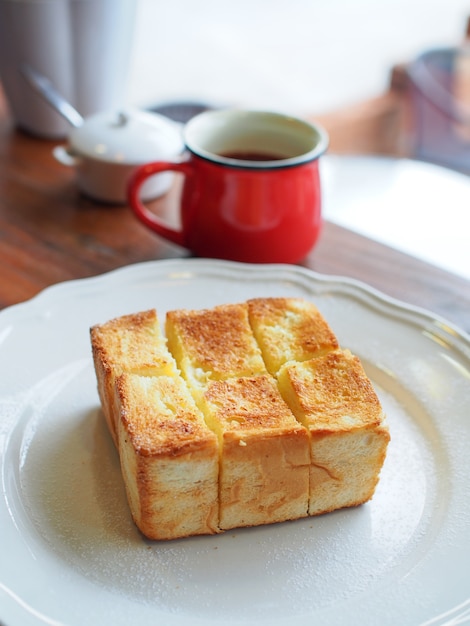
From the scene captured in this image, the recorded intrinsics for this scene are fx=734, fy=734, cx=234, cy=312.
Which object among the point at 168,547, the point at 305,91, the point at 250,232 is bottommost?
the point at 305,91

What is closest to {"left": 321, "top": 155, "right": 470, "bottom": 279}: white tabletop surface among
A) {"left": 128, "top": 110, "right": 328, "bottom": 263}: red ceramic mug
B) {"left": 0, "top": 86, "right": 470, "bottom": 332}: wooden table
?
{"left": 0, "top": 86, "right": 470, "bottom": 332}: wooden table

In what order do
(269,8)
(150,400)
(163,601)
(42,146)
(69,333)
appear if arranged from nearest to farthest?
(163,601) < (150,400) < (69,333) < (42,146) < (269,8)

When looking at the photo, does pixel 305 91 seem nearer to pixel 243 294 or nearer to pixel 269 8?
pixel 269 8

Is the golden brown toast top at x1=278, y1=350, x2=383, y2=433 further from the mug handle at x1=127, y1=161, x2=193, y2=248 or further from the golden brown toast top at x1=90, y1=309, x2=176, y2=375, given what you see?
the mug handle at x1=127, y1=161, x2=193, y2=248

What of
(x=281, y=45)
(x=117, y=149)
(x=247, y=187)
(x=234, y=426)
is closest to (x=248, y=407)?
(x=234, y=426)

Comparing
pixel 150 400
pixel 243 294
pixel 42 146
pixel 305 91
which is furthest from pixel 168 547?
pixel 305 91

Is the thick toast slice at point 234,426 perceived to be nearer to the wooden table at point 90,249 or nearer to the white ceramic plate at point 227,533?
the white ceramic plate at point 227,533

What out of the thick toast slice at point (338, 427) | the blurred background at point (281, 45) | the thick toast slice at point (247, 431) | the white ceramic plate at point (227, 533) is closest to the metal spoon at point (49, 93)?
the white ceramic plate at point (227, 533)

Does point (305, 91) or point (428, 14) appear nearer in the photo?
point (305, 91)
